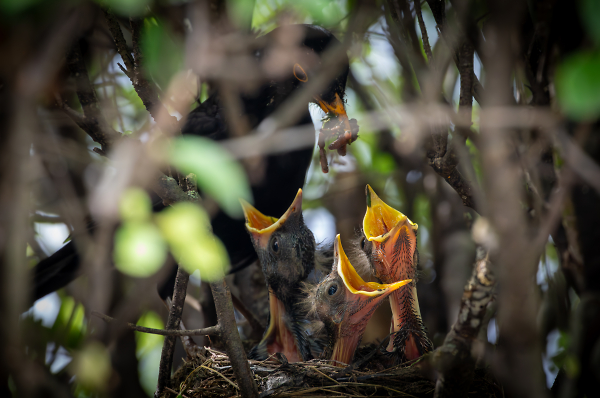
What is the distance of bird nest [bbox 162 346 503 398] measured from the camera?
5.19 feet

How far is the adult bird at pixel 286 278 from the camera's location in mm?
2102

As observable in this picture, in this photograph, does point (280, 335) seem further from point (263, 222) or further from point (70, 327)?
point (70, 327)

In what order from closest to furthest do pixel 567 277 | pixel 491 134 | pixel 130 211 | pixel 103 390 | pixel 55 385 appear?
pixel 491 134 < pixel 130 211 < pixel 55 385 < pixel 567 277 < pixel 103 390

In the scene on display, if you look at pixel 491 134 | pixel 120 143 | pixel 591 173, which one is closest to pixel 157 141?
pixel 120 143

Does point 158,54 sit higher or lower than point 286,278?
higher

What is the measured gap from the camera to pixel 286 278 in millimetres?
2154

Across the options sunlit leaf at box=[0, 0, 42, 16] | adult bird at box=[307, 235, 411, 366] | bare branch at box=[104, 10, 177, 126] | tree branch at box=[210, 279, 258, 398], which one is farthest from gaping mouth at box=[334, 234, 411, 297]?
sunlit leaf at box=[0, 0, 42, 16]

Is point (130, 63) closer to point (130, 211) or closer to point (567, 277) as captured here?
point (130, 211)

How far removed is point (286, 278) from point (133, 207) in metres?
1.18

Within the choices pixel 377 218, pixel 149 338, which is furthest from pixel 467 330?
pixel 149 338

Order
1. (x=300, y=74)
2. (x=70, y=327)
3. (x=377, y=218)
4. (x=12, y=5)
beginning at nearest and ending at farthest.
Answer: (x=12, y=5) < (x=377, y=218) < (x=300, y=74) < (x=70, y=327)

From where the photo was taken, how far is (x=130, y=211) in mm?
1108

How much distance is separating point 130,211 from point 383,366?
138 centimetres

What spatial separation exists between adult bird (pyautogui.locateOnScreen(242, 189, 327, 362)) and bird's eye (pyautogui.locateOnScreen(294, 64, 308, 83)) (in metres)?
0.73
